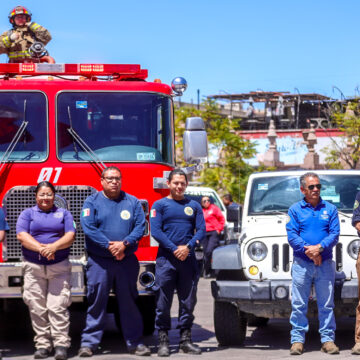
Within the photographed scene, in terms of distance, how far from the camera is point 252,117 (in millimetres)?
68625

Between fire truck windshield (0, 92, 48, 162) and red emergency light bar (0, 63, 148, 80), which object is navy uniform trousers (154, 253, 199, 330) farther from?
red emergency light bar (0, 63, 148, 80)

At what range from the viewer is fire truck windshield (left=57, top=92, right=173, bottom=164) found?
9.75 m

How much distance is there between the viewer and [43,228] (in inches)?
352

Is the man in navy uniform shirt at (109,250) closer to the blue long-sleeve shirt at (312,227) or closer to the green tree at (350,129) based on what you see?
the blue long-sleeve shirt at (312,227)

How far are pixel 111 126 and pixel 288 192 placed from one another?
2446 millimetres

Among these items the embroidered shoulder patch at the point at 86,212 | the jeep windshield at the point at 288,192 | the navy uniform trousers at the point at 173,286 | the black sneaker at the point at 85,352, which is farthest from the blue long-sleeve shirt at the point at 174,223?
the jeep windshield at the point at 288,192

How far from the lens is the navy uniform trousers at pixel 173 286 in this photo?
9281 millimetres

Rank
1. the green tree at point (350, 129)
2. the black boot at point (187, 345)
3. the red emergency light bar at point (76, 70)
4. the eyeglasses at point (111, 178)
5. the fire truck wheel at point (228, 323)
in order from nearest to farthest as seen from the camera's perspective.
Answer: the eyeglasses at point (111, 178) < the black boot at point (187, 345) < the fire truck wheel at point (228, 323) < the red emergency light bar at point (76, 70) < the green tree at point (350, 129)

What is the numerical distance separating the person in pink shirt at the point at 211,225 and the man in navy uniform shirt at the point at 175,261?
976 cm

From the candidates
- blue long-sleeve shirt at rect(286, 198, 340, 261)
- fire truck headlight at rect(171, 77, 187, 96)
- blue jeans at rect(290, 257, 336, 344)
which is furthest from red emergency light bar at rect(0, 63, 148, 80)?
blue jeans at rect(290, 257, 336, 344)

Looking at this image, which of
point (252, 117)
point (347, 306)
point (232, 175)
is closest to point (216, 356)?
point (347, 306)

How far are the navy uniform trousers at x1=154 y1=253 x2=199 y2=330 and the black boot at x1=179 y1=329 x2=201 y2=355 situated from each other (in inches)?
2.5

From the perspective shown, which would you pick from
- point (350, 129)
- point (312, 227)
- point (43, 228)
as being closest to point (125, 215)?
point (43, 228)

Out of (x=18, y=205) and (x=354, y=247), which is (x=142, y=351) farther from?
(x=354, y=247)
